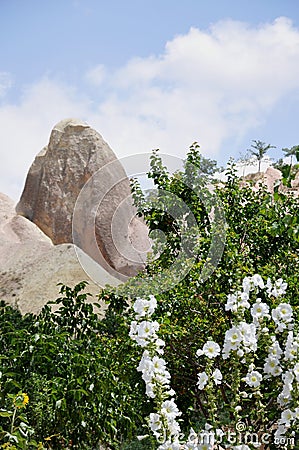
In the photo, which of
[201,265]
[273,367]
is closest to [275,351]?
[273,367]

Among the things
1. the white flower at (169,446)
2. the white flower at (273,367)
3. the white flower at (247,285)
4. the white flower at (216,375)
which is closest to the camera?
the white flower at (169,446)

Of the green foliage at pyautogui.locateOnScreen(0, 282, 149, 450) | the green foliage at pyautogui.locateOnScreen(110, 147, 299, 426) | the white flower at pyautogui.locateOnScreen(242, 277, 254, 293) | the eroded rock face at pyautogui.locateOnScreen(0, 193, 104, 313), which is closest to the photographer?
the white flower at pyautogui.locateOnScreen(242, 277, 254, 293)

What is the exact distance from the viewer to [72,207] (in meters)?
10.4

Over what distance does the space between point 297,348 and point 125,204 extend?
532 centimetres

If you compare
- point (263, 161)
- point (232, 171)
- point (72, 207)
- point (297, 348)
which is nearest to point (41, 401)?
point (297, 348)

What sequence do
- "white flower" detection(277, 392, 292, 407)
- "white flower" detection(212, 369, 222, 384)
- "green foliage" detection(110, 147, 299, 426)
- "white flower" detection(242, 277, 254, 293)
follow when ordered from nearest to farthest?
"white flower" detection(212, 369, 222, 384) → "white flower" detection(277, 392, 292, 407) → "white flower" detection(242, 277, 254, 293) → "green foliage" detection(110, 147, 299, 426)

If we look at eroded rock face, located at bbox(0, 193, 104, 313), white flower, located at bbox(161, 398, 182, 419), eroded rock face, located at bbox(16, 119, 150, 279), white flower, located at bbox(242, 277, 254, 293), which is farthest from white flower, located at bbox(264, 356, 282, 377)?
eroded rock face, located at bbox(16, 119, 150, 279)

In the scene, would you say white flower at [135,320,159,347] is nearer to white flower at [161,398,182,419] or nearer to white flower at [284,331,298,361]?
white flower at [161,398,182,419]

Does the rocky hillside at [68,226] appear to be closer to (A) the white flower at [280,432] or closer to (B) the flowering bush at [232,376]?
(B) the flowering bush at [232,376]

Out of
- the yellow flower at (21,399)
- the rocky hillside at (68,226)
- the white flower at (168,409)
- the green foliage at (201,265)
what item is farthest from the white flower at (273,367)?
the rocky hillside at (68,226)

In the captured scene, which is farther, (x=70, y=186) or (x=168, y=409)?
(x=70, y=186)

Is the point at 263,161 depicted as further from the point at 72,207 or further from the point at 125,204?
the point at 125,204

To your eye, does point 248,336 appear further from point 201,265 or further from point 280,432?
point 201,265

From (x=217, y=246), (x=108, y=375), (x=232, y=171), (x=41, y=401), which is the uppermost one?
(x=232, y=171)
